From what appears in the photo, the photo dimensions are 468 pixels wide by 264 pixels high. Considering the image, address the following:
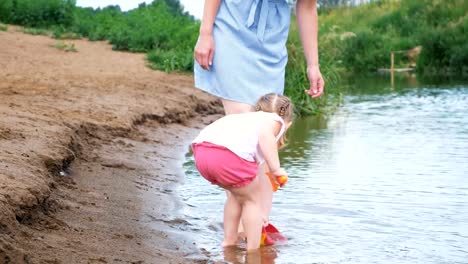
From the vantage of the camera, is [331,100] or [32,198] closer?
[32,198]

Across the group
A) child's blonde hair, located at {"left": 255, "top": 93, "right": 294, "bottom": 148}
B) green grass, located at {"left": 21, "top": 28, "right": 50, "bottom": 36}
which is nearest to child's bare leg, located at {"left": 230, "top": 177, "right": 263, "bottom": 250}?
child's blonde hair, located at {"left": 255, "top": 93, "right": 294, "bottom": 148}

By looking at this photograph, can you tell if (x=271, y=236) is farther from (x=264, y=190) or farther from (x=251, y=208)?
(x=251, y=208)

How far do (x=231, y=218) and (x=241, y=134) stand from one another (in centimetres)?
56

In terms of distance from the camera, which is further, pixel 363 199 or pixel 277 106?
pixel 363 199

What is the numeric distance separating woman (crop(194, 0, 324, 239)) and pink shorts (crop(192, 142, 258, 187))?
23cm

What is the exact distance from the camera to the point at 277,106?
201 inches

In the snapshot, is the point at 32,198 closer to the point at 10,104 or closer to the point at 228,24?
the point at 228,24

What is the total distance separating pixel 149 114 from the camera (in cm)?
1060

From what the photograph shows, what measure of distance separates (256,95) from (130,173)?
2.41 metres

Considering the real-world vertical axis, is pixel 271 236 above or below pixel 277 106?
below

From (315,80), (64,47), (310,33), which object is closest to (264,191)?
(315,80)

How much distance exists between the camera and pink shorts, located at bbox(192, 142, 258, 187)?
4.95 m

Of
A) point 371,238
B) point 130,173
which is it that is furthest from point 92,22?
point 371,238

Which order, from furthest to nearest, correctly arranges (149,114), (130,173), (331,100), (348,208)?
(331,100) → (149,114) → (130,173) → (348,208)
